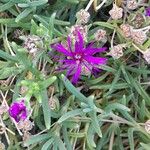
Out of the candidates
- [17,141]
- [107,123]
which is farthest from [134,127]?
[17,141]

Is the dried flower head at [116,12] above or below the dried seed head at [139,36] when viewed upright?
above

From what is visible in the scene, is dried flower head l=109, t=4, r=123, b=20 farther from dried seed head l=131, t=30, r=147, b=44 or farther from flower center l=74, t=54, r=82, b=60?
flower center l=74, t=54, r=82, b=60

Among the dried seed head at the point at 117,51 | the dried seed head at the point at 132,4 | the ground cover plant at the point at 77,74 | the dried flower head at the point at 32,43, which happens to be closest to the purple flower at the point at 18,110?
the ground cover plant at the point at 77,74

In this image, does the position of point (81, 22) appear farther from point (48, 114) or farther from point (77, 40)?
point (48, 114)

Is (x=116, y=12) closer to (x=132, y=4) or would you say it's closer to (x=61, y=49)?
(x=132, y=4)

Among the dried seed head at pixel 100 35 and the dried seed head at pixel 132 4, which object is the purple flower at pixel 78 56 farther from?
the dried seed head at pixel 132 4

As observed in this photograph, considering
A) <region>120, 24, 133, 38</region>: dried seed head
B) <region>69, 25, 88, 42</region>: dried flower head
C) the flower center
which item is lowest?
<region>120, 24, 133, 38</region>: dried seed head

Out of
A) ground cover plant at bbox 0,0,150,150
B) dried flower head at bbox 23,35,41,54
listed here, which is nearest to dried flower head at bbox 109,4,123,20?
ground cover plant at bbox 0,0,150,150

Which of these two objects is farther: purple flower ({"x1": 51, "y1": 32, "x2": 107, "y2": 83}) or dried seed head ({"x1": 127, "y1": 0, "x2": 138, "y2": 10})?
dried seed head ({"x1": 127, "y1": 0, "x2": 138, "y2": 10})
